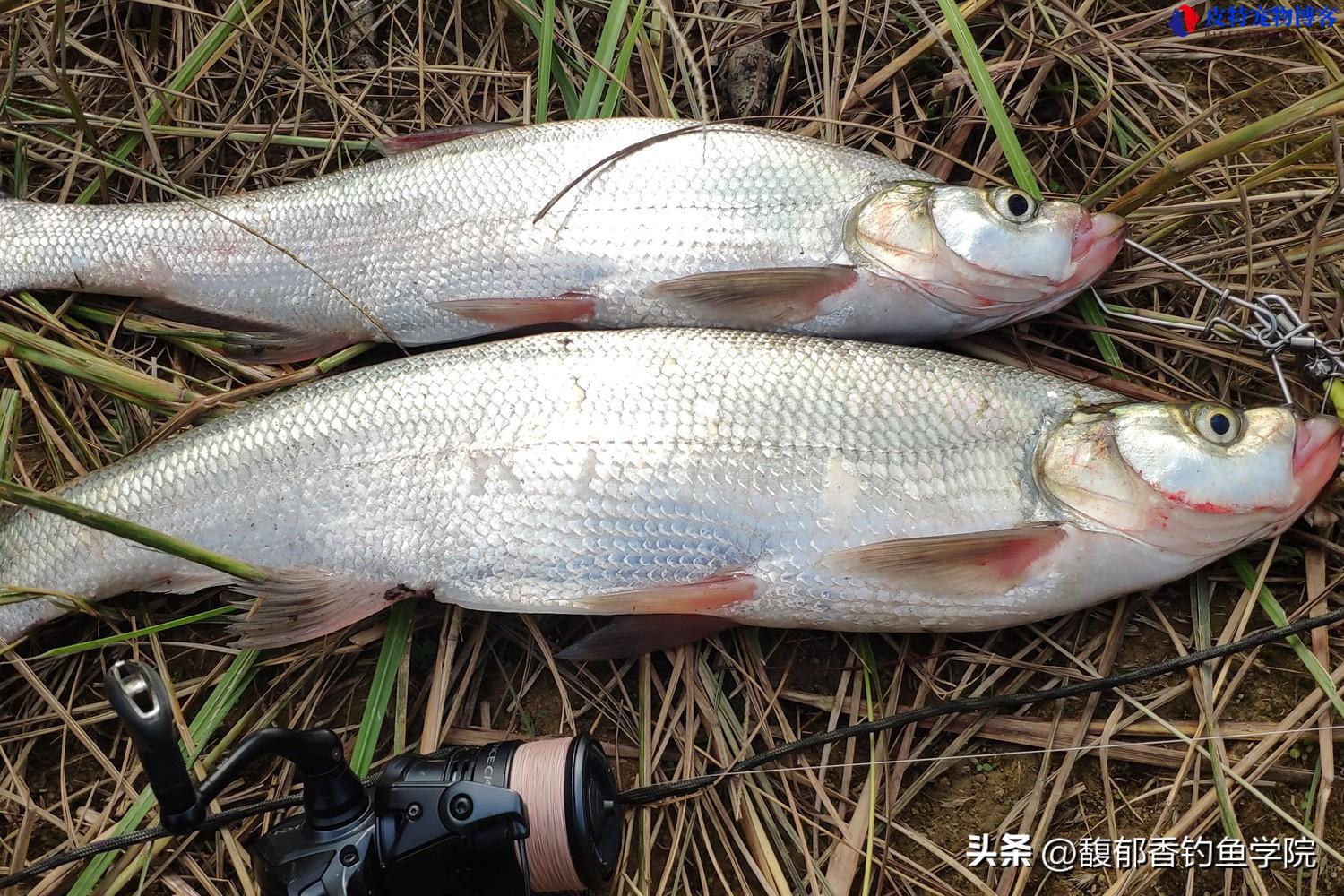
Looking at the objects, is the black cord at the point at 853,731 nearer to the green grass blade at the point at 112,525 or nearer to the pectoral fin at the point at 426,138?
the green grass blade at the point at 112,525

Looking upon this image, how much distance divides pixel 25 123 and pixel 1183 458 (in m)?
3.74

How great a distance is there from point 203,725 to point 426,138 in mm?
1922

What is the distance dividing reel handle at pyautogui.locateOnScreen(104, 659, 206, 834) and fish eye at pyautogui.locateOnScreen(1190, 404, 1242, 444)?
2.35 metres

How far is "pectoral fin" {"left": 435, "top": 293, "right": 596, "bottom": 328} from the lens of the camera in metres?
2.59

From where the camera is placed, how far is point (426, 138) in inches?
112

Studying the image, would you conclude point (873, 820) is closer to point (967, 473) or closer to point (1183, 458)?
point (967, 473)

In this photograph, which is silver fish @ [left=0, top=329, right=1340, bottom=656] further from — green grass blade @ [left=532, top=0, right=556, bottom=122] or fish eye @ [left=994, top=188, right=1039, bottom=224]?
green grass blade @ [left=532, top=0, right=556, bottom=122]

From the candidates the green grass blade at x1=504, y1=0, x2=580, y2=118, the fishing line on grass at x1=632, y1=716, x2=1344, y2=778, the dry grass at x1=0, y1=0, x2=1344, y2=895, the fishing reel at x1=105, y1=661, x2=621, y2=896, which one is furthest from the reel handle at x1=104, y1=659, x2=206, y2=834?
the green grass blade at x1=504, y1=0, x2=580, y2=118

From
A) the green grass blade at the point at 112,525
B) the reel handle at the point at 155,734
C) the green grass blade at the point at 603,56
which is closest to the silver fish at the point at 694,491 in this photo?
the green grass blade at the point at 112,525

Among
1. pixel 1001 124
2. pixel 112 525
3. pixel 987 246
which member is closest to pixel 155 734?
pixel 112 525

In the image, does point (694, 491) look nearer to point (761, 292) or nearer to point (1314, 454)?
point (761, 292)

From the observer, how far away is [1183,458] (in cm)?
214

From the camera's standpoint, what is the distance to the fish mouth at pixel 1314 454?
214 centimetres

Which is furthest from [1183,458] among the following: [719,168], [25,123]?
[25,123]
